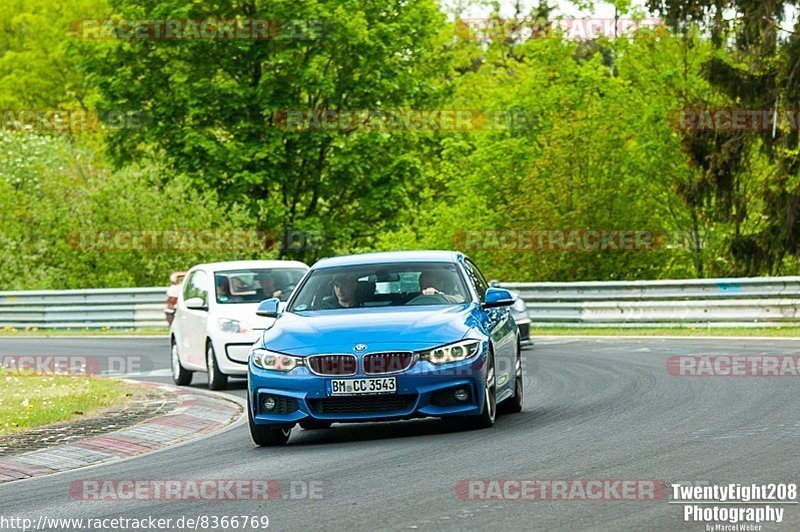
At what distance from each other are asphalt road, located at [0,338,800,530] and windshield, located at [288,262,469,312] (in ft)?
3.62

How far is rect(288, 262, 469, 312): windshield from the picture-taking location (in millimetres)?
13117

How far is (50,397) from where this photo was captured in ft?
56.4

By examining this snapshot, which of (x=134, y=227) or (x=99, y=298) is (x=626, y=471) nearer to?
(x=99, y=298)

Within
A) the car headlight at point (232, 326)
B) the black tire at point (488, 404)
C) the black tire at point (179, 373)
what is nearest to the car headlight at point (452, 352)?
the black tire at point (488, 404)

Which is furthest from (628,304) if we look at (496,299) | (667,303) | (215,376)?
(496,299)

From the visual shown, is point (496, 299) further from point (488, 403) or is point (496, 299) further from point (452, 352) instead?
point (452, 352)

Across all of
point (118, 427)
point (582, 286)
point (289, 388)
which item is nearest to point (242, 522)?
point (289, 388)

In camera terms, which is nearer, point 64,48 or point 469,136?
point 64,48

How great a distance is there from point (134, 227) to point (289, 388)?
29.7 meters

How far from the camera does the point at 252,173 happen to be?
143 ft

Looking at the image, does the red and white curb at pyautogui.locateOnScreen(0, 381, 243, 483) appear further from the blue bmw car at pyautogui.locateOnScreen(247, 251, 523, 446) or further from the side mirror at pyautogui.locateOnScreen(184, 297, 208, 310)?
the side mirror at pyautogui.locateOnScreen(184, 297, 208, 310)

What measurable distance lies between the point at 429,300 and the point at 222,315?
7.12 metres

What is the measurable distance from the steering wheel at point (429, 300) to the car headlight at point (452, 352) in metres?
1.03

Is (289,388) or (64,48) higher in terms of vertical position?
(64,48)
